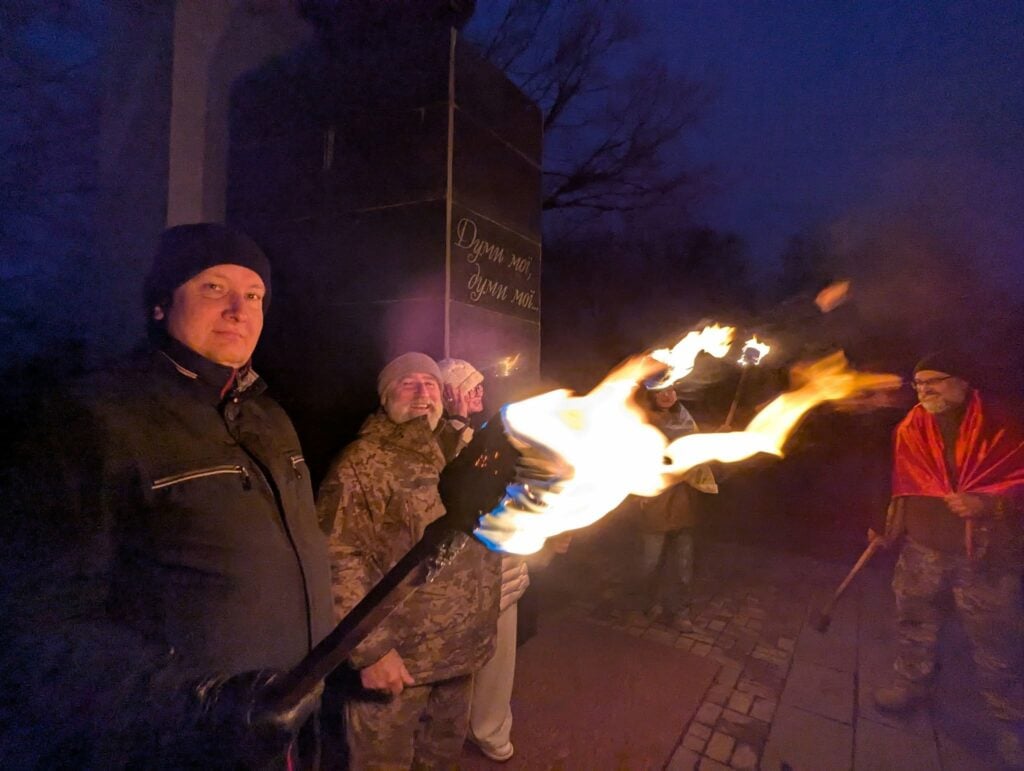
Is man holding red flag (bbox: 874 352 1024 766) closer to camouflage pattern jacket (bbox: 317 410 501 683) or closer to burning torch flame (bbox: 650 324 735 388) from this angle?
burning torch flame (bbox: 650 324 735 388)

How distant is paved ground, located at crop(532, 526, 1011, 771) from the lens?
3.99 meters

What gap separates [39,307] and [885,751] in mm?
6672

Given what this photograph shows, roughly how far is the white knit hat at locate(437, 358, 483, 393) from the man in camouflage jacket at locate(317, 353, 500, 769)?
2.82 ft

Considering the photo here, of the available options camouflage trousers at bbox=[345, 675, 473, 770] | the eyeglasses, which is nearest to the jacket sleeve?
camouflage trousers at bbox=[345, 675, 473, 770]

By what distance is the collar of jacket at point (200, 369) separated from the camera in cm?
185

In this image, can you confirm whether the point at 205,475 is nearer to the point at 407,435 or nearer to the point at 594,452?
the point at 594,452

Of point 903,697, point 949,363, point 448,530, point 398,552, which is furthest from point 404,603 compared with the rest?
point 949,363

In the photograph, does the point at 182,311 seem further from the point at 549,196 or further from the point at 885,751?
the point at 549,196

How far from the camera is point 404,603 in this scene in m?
2.77

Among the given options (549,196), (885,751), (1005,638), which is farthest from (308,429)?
(549,196)

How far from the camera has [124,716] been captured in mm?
1327

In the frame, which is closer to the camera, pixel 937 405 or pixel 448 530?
pixel 448 530

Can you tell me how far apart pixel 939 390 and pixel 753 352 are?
1.68 m

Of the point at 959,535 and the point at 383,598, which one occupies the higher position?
the point at 383,598
